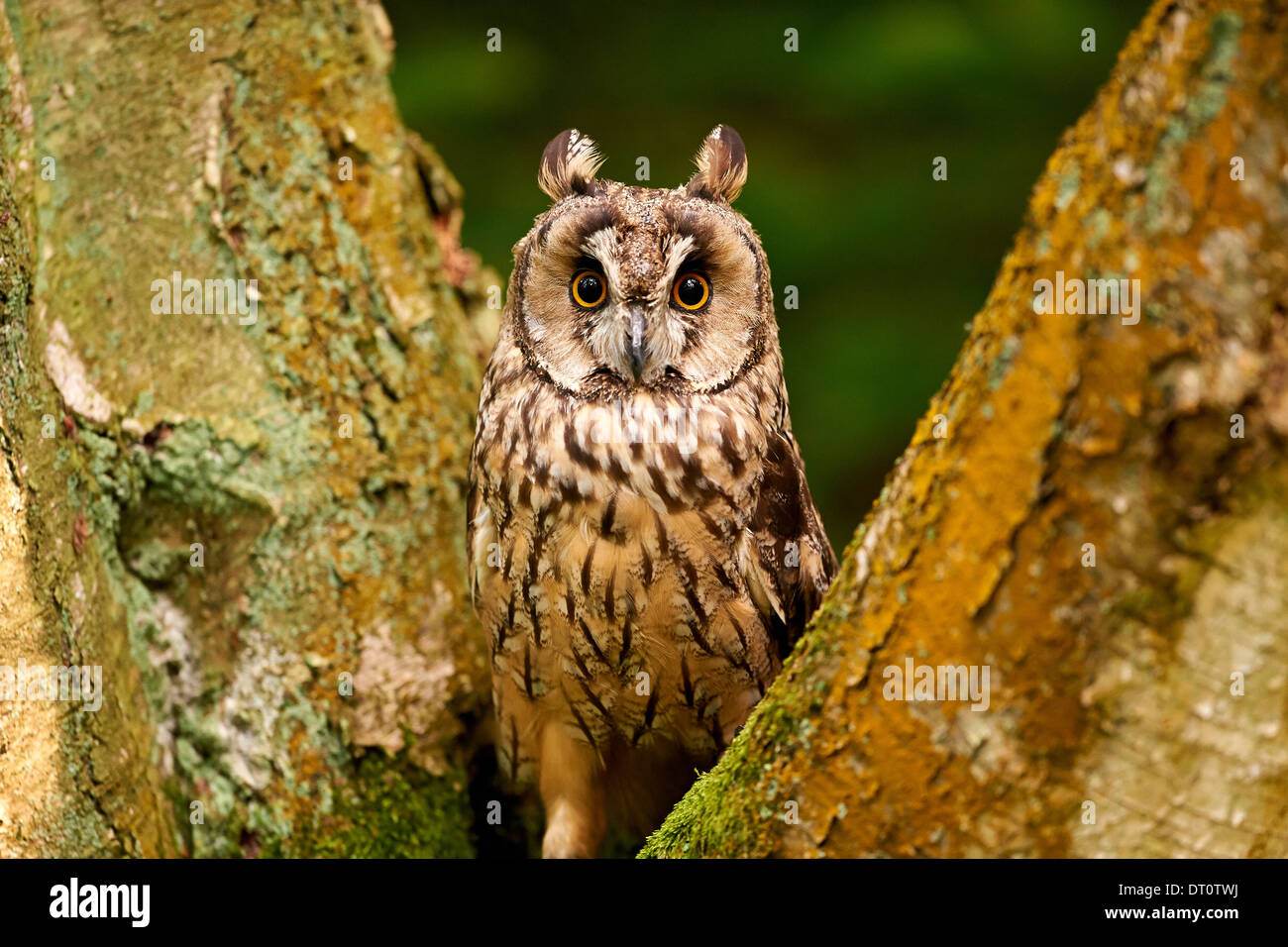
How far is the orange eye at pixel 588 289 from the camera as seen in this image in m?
2.21

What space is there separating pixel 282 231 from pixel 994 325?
1.65 meters

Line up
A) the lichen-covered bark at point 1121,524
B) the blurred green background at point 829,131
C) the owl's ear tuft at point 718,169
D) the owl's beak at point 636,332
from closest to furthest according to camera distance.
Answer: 1. the lichen-covered bark at point 1121,524
2. the owl's beak at point 636,332
3. the owl's ear tuft at point 718,169
4. the blurred green background at point 829,131

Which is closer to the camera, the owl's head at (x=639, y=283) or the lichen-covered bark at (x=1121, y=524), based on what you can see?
the lichen-covered bark at (x=1121, y=524)

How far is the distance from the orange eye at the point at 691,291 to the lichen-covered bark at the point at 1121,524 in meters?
0.91

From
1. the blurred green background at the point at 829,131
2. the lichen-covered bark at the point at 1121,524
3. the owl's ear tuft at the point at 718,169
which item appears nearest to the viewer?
the lichen-covered bark at the point at 1121,524

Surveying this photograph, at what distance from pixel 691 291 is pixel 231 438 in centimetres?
97

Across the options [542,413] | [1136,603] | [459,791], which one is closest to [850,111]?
[542,413]

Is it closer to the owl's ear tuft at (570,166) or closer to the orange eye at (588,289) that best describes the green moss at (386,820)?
the orange eye at (588,289)

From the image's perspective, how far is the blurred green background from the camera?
355cm

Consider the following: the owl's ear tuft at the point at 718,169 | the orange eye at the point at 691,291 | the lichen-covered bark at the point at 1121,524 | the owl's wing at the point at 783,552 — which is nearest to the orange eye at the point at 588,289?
the orange eye at the point at 691,291

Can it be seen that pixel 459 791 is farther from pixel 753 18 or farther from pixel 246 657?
pixel 753 18

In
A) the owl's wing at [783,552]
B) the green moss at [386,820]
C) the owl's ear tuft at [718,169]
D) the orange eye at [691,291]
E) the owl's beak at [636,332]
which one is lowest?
the green moss at [386,820]

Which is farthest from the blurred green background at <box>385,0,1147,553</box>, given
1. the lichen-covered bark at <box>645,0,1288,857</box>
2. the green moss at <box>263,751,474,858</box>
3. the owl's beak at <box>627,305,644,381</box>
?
the lichen-covered bark at <box>645,0,1288,857</box>

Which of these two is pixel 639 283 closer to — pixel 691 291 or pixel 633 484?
pixel 691 291
